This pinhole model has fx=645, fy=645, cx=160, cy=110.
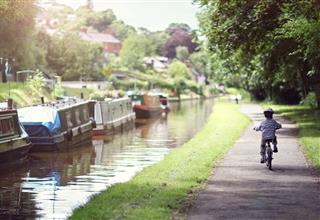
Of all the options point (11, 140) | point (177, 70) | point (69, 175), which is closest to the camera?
point (69, 175)

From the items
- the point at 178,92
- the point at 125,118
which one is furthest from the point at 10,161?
the point at 178,92

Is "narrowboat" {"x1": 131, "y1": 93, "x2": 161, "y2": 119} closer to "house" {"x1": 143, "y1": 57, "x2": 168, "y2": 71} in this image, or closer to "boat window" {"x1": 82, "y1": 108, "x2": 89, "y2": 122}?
"boat window" {"x1": 82, "y1": 108, "x2": 89, "y2": 122}

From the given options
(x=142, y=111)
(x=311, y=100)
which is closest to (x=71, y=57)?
(x=142, y=111)

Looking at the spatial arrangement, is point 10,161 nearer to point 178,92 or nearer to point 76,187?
point 76,187

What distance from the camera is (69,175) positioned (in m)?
20.3

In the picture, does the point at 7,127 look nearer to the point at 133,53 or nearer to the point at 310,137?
the point at 310,137

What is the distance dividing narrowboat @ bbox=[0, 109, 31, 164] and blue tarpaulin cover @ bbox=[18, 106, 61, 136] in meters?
2.92

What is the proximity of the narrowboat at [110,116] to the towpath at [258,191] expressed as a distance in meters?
20.1

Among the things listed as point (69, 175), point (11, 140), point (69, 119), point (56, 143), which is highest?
point (69, 119)

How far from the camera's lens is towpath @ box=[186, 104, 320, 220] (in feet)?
35.3

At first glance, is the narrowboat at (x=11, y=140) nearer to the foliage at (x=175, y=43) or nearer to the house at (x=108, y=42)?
the house at (x=108, y=42)

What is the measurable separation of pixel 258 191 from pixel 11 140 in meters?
12.6

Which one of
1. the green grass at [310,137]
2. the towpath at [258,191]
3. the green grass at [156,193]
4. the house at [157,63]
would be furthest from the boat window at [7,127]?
the house at [157,63]

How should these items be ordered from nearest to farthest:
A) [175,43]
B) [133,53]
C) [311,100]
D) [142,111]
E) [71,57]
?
1. [311,100]
2. [142,111]
3. [71,57]
4. [133,53]
5. [175,43]
